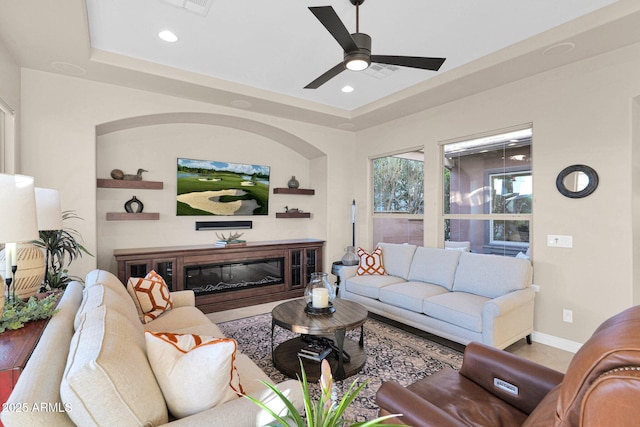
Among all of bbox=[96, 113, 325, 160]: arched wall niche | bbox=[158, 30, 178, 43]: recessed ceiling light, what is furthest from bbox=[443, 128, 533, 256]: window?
bbox=[158, 30, 178, 43]: recessed ceiling light

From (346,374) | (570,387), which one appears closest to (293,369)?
(346,374)

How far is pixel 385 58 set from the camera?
2373 millimetres

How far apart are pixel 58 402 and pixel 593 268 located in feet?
13.1

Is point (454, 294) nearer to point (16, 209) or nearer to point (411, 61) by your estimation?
point (411, 61)

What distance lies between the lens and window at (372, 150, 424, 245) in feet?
15.8

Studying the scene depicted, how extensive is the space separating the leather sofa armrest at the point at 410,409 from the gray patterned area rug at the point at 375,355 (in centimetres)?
90

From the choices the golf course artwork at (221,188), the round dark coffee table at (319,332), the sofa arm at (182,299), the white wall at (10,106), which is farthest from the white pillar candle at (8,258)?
the golf course artwork at (221,188)

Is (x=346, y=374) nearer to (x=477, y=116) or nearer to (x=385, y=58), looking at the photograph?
(x=385, y=58)

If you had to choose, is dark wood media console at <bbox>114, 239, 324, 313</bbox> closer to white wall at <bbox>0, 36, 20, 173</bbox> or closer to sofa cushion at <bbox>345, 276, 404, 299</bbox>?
sofa cushion at <bbox>345, 276, 404, 299</bbox>

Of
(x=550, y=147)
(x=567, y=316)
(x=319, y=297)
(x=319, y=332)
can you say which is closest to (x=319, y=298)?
(x=319, y=297)

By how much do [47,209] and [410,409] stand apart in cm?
253

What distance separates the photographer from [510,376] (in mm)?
1545

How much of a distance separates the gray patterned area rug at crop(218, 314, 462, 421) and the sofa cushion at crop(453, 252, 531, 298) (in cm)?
74

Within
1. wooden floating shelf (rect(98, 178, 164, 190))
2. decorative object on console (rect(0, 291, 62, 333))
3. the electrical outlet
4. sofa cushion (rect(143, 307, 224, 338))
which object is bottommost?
the electrical outlet
